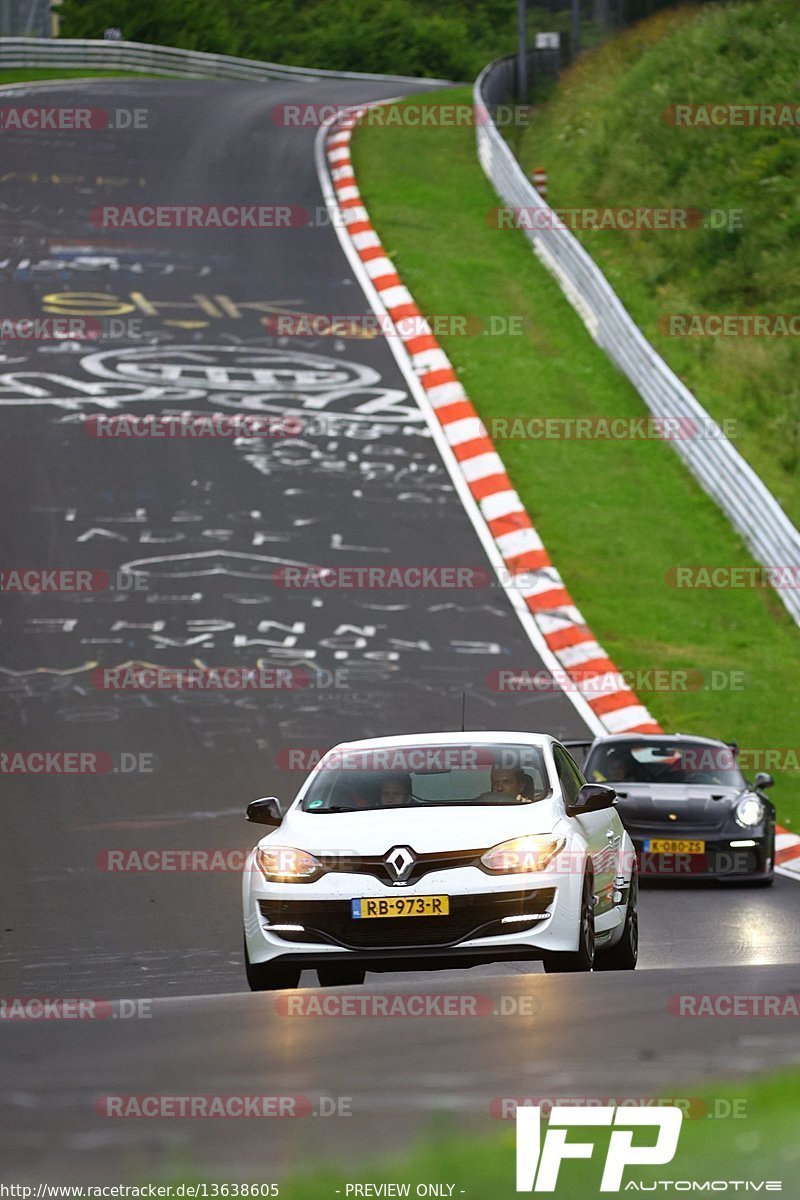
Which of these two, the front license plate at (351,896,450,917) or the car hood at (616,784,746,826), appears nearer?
the front license plate at (351,896,450,917)

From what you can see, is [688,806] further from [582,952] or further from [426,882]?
[426,882]

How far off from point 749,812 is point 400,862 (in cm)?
675

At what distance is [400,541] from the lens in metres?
22.5

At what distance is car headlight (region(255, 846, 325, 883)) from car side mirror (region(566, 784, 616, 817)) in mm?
1330

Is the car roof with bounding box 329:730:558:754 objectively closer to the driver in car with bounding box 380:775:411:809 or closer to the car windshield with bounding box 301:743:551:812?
the car windshield with bounding box 301:743:551:812

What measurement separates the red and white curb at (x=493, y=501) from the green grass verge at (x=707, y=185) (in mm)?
3803

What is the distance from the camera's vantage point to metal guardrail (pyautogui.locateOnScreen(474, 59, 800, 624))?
76.4 ft

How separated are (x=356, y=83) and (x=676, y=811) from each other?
42869 mm

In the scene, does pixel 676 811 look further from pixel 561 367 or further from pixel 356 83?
pixel 356 83

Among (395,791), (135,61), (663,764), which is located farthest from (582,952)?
(135,61)

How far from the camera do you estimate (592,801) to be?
10.1 m

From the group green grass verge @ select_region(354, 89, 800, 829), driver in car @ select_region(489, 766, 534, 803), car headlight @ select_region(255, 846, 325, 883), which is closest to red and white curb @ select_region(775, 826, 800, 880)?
green grass verge @ select_region(354, 89, 800, 829)

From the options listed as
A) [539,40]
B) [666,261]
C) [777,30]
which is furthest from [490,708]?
[539,40]

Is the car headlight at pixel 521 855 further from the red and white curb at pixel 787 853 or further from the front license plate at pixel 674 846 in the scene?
the red and white curb at pixel 787 853
